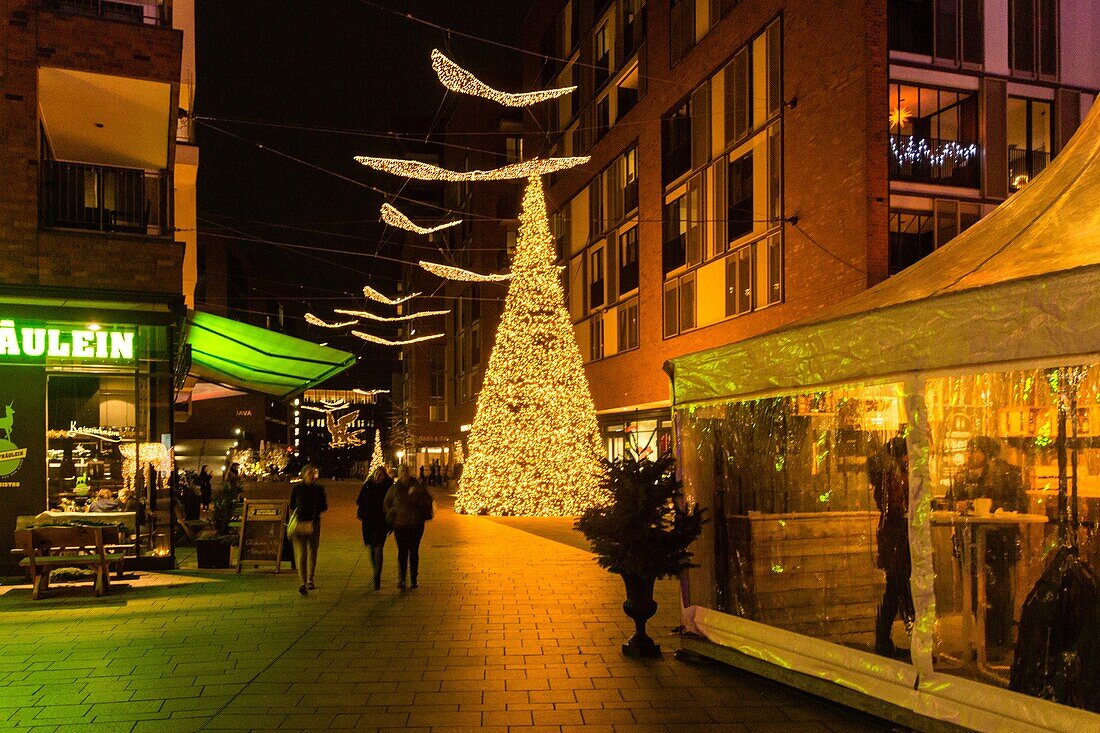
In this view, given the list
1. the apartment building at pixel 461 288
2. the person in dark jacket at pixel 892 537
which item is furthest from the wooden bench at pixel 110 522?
the apartment building at pixel 461 288

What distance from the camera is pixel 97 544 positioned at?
12.2 metres

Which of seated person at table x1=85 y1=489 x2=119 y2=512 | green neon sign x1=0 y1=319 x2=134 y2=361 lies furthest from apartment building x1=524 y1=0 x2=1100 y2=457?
seated person at table x1=85 y1=489 x2=119 y2=512

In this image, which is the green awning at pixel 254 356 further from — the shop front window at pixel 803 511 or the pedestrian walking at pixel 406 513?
the shop front window at pixel 803 511

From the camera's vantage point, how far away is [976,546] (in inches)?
272

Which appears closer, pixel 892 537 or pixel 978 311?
pixel 978 311

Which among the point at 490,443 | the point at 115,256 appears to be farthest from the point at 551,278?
the point at 115,256

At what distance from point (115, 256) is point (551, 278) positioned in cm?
1284

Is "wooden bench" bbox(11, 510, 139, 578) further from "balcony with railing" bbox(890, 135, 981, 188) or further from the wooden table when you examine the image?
"balcony with railing" bbox(890, 135, 981, 188)

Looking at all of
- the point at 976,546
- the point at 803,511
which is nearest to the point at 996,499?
the point at 976,546

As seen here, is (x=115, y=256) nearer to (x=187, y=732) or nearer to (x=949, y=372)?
(x=187, y=732)

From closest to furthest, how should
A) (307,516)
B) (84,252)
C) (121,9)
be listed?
(307,516)
(84,252)
(121,9)

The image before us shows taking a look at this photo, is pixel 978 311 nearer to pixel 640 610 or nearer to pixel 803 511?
pixel 803 511

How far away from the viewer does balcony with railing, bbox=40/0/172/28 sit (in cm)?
1467

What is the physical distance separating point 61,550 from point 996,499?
1130cm
